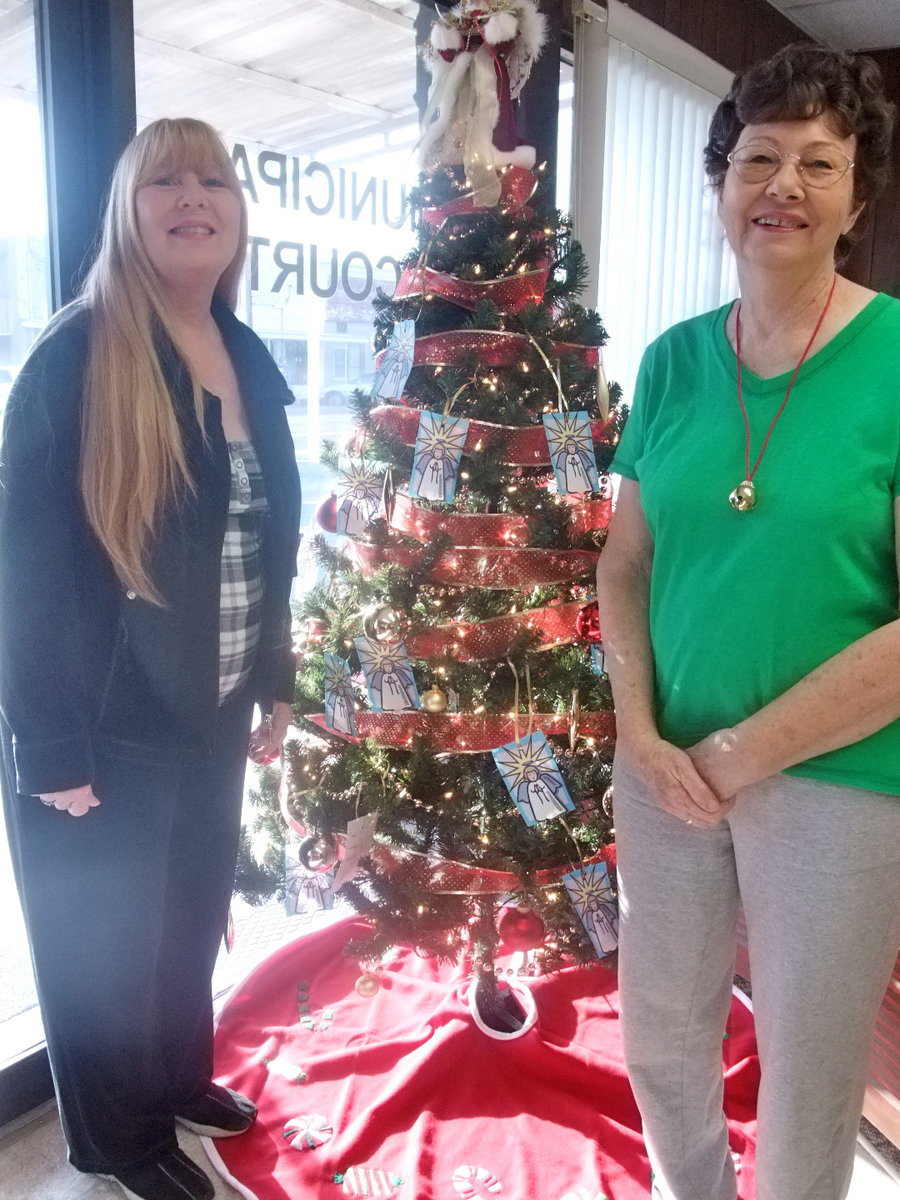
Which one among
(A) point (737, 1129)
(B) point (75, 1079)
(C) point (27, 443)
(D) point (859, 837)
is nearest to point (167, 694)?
(C) point (27, 443)

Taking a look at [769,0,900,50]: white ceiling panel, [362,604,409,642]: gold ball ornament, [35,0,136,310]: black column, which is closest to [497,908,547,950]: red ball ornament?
[362,604,409,642]: gold ball ornament

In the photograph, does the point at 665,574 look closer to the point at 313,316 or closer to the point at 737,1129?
the point at 737,1129

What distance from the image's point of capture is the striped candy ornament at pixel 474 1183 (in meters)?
1.58

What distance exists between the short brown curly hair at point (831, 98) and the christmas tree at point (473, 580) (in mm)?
546

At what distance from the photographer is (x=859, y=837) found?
1.01 meters

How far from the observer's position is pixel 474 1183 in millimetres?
1597

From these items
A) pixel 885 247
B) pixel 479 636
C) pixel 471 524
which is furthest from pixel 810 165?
pixel 885 247

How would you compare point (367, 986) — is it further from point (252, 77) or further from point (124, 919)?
point (252, 77)

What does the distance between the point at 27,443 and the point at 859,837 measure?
1.15m

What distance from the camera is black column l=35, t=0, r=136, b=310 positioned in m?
1.59

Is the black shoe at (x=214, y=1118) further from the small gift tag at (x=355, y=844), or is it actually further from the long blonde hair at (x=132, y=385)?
the long blonde hair at (x=132, y=385)

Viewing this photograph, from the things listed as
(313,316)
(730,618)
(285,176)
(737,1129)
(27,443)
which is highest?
(285,176)

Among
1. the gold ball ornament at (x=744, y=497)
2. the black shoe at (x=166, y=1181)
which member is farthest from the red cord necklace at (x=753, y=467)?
the black shoe at (x=166, y=1181)

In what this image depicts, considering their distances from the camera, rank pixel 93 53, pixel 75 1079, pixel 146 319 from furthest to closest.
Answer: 1. pixel 93 53
2. pixel 75 1079
3. pixel 146 319
